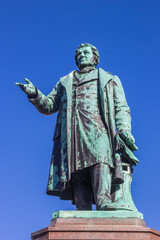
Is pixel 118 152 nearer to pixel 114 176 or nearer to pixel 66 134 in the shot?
pixel 114 176

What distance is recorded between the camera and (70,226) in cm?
618

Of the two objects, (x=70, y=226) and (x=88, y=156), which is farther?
(x=88, y=156)

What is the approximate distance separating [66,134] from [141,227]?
223 centimetres

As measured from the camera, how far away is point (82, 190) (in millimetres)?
7402

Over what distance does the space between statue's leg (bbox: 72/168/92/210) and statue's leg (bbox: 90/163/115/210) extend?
0.30 meters

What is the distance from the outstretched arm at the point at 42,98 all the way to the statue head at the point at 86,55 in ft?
2.17

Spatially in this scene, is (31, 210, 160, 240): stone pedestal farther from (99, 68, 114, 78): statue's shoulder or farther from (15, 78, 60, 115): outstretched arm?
(99, 68, 114, 78): statue's shoulder

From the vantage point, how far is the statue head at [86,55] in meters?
8.40

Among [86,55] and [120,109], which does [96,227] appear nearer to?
[120,109]

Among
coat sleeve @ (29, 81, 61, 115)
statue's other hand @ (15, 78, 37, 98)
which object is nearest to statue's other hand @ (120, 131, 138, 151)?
coat sleeve @ (29, 81, 61, 115)

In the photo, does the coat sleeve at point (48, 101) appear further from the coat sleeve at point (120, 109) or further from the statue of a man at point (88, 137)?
the coat sleeve at point (120, 109)

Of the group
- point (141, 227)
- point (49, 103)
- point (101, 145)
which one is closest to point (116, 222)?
point (141, 227)

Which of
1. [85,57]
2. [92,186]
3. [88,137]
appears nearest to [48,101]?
[85,57]

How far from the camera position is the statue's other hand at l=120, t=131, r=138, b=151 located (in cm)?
728
